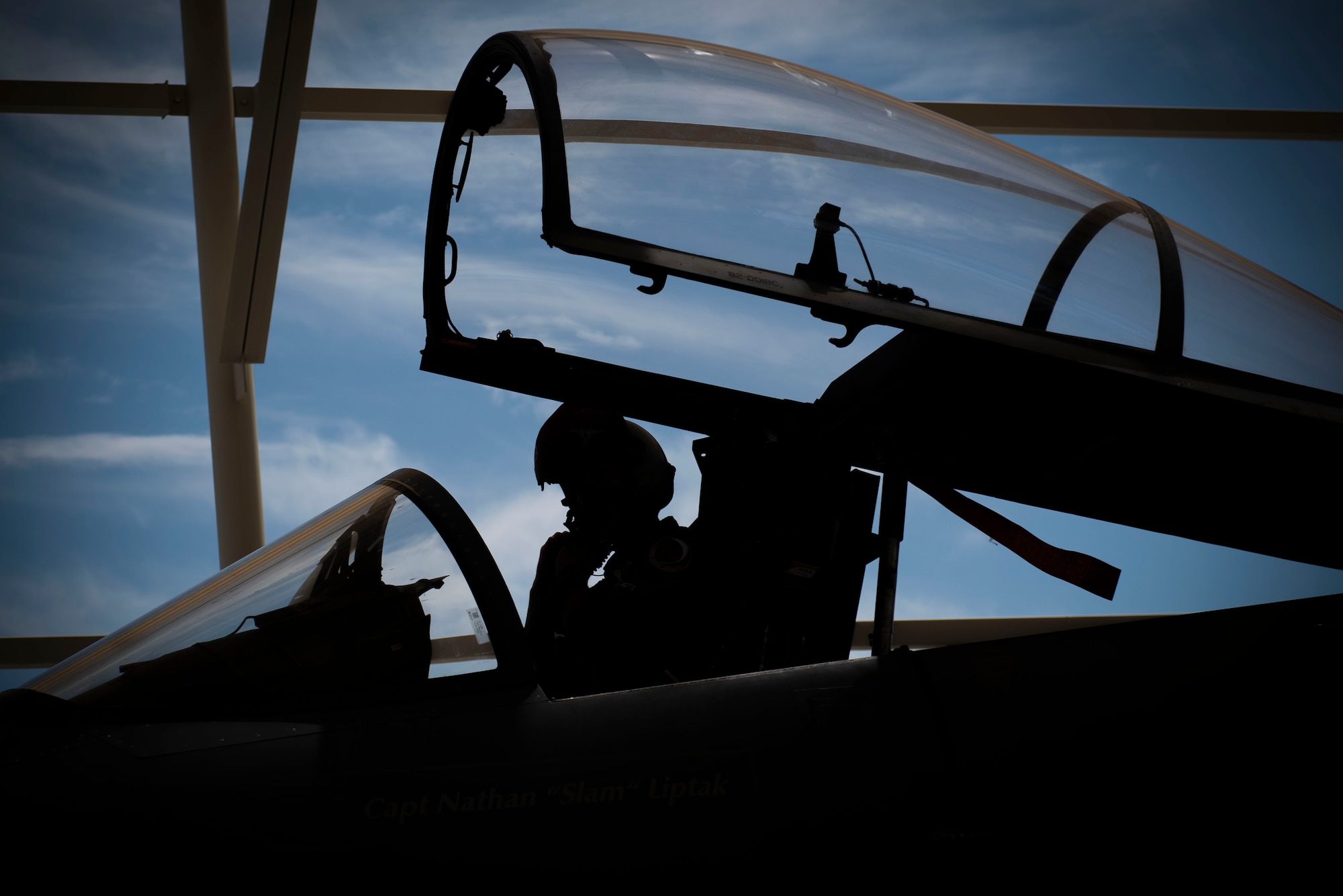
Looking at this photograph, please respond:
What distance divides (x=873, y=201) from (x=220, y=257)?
17.0ft

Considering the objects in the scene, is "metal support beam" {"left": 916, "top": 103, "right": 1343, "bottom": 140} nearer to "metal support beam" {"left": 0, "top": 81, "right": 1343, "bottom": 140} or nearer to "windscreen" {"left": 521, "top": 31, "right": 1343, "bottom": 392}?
"metal support beam" {"left": 0, "top": 81, "right": 1343, "bottom": 140}

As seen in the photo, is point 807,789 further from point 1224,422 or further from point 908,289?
point 1224,422

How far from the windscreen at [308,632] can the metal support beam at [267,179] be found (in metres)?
4.20

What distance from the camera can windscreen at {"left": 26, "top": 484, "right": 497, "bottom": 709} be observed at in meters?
1.56

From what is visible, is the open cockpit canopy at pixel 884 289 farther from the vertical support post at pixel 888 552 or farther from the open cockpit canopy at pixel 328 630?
the open cockpit canopy at pixel 328 630

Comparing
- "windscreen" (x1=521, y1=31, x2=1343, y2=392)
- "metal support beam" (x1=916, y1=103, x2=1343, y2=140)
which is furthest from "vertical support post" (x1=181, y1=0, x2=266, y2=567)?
"metal support beam" (x1=916, y1=103, x2=1343, y2=140)

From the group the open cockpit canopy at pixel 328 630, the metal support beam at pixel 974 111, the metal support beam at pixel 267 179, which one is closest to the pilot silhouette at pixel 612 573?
the open cockpit canopy at pixel 328 630

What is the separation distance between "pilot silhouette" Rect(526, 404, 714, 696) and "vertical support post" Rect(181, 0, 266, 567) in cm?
435

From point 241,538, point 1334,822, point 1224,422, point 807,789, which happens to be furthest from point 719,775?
point 241,538

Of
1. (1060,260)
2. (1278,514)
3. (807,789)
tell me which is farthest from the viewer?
(1278,514)

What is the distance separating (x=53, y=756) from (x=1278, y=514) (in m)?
2.50

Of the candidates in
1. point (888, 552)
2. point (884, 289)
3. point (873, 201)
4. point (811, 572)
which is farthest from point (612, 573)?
point (873, 201)

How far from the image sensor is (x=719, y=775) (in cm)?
143

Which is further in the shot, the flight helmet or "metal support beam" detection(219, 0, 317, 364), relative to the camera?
"metal support beam" detection(219, 0, 317, 364)
